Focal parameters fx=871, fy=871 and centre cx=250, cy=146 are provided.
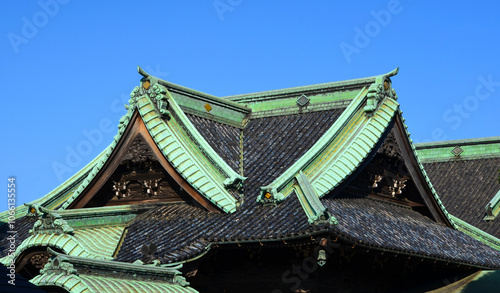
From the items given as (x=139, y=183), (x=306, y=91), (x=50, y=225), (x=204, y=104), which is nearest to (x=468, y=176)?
(x=306, y=91)

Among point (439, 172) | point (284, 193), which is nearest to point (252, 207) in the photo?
point (284, 193)

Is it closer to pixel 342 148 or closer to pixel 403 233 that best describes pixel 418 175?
pixel 403 233

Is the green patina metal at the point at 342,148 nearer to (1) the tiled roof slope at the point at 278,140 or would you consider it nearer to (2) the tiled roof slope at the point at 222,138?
(1) the tiled roof slope at the point at 278,140

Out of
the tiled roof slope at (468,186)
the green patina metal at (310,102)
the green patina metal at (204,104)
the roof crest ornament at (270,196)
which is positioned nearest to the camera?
the roof crest ornament at (270,196)

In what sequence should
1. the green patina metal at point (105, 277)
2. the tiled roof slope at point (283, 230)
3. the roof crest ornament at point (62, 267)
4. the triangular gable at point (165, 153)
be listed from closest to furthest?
the green patina metal at point (105, 277) < the roof crest ornament at point (62, 267) < the tiled roof slope at point (283, 230) < the triangular gable at point (165, 153)

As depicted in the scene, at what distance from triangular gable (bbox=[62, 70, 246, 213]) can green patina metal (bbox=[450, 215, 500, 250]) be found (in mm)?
8920

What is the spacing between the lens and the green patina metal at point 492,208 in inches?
1210

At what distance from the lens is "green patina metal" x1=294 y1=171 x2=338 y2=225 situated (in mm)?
17344

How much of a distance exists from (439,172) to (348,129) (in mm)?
13904

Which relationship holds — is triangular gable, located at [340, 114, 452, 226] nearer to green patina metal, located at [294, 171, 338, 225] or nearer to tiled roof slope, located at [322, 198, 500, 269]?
tiled roof slope, located at [322, 198, 500, 269]

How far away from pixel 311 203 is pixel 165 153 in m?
4.25

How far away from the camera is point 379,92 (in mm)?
22672

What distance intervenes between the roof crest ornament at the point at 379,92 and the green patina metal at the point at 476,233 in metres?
5.37

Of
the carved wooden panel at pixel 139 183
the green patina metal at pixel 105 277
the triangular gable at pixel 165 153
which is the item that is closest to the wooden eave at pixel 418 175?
the triangular gable at pixel 165 153
